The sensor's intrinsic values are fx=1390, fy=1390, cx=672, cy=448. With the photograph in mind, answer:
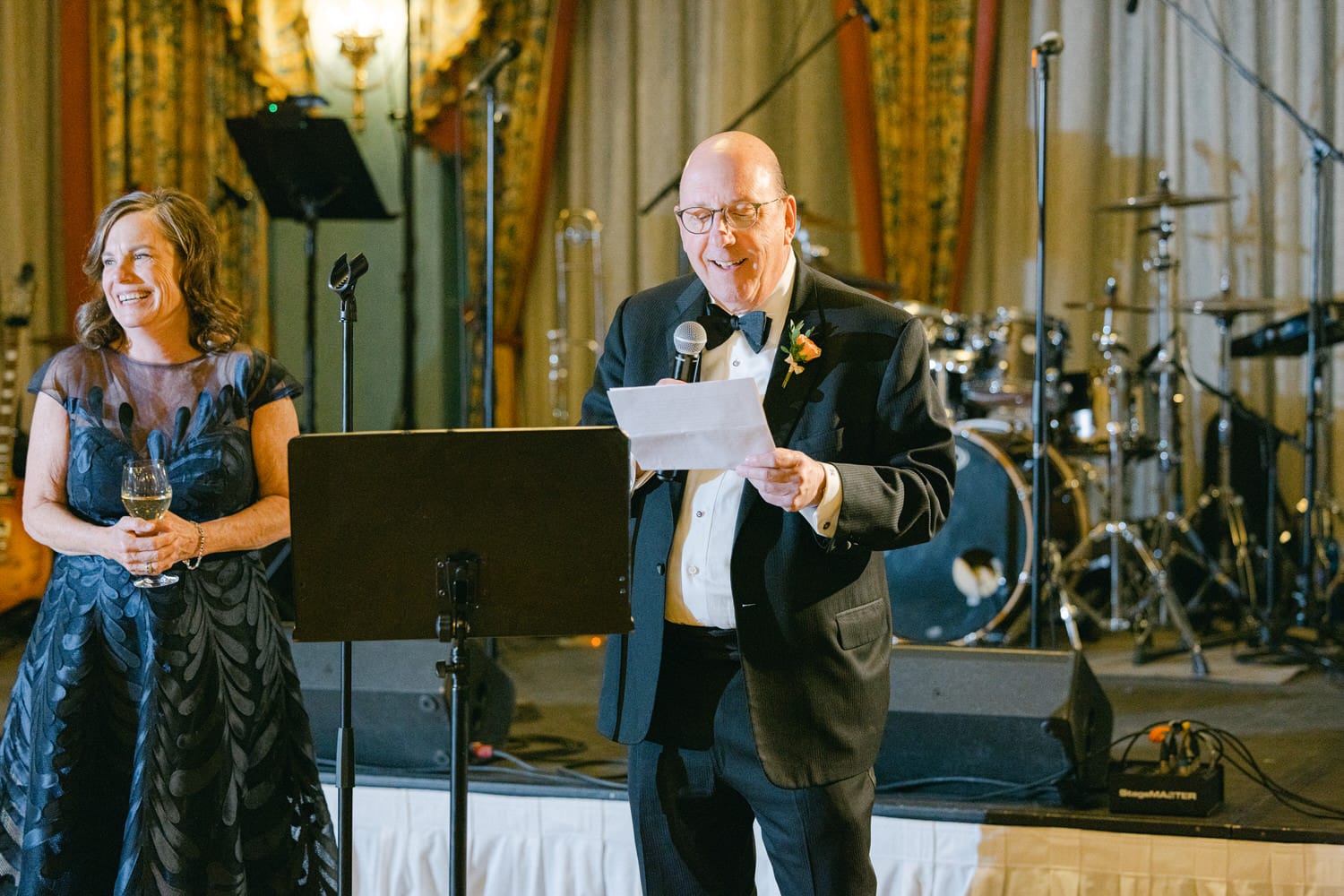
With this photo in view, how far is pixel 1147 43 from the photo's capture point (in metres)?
6.59

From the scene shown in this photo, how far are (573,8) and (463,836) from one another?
19.4 feet

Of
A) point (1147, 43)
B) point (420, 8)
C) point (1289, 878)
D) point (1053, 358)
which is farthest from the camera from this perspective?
point (420, 8)

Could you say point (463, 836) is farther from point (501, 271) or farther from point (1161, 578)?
point (501, 271)

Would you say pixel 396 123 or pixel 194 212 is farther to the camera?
pixel 396 123

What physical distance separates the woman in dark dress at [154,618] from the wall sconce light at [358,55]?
15.1ft

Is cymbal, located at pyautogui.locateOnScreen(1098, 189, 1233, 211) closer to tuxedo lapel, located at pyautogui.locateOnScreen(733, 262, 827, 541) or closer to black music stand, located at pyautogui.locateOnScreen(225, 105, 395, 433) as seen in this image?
black music stand, located at pyautogui.locateOnScreen(225, 105, 395, 433)

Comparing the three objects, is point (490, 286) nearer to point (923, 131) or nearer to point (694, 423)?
point (694, 423)

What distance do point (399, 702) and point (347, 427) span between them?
4.72 feet

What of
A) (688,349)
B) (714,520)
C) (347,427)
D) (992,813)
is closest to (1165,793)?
(992,813)

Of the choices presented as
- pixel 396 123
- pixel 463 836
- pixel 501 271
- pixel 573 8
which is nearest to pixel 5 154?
pixel 396 123

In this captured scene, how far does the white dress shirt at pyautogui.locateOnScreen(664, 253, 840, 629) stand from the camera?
7.32 ft

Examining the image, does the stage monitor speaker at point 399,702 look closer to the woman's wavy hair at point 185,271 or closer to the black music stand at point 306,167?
A: the woman's wavy hair at point 185,271

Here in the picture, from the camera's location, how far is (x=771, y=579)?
7.23 feet

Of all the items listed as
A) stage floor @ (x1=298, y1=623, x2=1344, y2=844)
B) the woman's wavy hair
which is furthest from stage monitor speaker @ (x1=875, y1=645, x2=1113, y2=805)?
the woman's wavy hair
